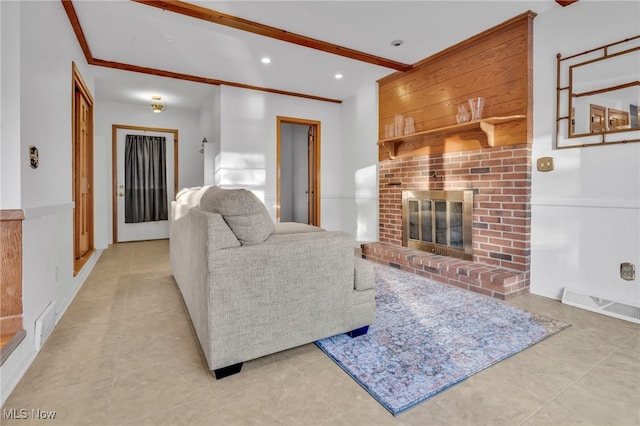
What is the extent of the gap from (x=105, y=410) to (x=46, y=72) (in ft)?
7.28

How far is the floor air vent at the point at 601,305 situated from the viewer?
227 cm

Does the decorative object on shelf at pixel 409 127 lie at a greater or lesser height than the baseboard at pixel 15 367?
greater

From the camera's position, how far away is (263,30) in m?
3.09

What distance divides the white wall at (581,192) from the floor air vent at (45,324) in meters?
3.60

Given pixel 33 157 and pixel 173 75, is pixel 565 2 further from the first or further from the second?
pixel 173 75

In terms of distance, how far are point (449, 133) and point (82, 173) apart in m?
4.23

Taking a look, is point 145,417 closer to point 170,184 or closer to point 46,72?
point 46,72

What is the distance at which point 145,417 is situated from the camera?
4.26 feet

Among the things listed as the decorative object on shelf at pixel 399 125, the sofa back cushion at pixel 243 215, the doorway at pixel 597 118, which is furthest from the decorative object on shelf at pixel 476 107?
the sofa back cushion at pixel 243 215

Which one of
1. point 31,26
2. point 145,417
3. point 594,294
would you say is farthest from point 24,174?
point 594,294

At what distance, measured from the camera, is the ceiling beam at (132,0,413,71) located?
8.84 ft

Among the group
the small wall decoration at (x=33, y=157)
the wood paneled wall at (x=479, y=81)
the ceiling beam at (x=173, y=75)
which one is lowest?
the small wall decoration at (x=33, y=157)

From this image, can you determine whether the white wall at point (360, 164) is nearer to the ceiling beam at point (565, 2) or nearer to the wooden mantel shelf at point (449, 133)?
the wooden mantel shelf at point (449, 133)

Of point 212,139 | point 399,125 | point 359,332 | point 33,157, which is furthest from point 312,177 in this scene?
point 33,157
